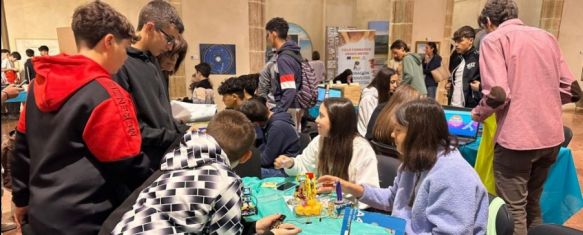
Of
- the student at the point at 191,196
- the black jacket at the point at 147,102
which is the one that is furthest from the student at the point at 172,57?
the student at the point at 191,196

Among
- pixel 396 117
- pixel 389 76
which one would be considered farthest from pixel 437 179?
pixel 389 76

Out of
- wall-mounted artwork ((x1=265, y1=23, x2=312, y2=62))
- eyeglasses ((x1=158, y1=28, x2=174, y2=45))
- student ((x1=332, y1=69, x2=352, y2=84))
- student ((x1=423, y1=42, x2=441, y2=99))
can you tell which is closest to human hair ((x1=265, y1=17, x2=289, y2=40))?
eyeglasses ((x1=158, y1=28, x2=174, y2=45))

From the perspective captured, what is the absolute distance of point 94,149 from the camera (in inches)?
52.8

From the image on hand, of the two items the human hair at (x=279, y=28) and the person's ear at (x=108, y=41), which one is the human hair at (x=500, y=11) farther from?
the person's ear at (x=108, y=41)

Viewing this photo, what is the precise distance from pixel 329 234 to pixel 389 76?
2528 millimetres

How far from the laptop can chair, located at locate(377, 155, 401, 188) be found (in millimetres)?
1268

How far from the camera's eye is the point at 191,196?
1.30 m

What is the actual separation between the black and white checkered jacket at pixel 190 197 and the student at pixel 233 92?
218cm

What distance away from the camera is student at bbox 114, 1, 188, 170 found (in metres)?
1.75

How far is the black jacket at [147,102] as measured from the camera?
1737mm

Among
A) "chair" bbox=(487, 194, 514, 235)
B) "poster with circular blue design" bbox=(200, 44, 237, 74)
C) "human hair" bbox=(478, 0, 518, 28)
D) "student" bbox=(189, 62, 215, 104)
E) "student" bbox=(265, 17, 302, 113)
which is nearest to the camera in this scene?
"chair" bbox=(487, 194, 514, 235)

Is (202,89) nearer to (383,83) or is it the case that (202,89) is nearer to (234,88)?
(234,88)

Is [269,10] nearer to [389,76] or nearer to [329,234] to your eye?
[389,76]

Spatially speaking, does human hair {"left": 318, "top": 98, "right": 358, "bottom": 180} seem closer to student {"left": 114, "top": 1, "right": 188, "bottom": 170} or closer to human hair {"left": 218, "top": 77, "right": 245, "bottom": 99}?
student {"left": 114, "top": 1, "right": 188, "bottom": 170}
